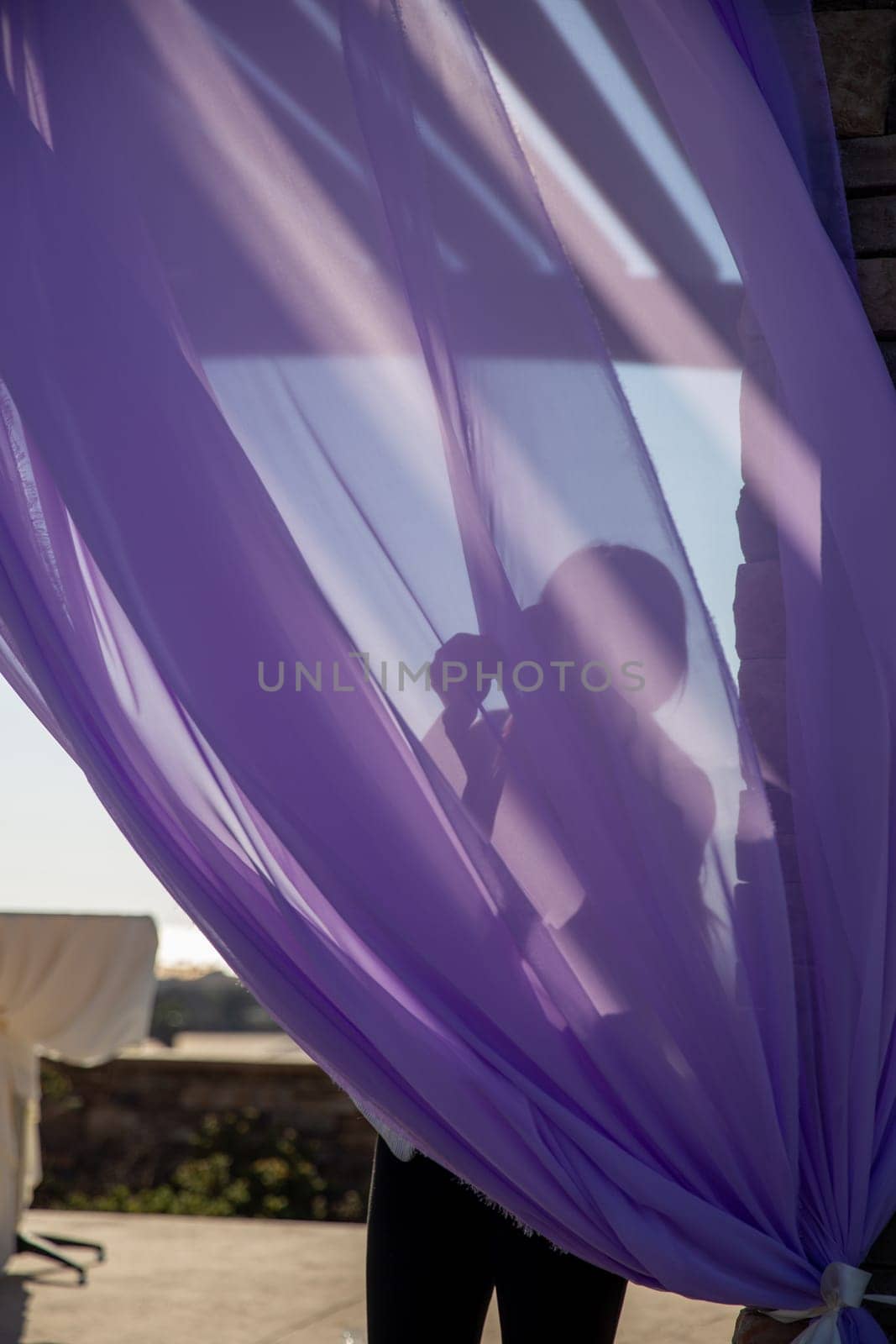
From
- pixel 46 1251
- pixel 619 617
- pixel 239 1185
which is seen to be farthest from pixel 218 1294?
pixel 619 617

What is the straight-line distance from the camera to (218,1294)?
3062 millimetres

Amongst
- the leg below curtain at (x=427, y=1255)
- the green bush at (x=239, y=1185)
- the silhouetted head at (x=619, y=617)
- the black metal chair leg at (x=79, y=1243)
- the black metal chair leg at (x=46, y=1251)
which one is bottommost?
the green bush at (x=239, y=1185)

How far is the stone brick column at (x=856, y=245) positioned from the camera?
4.11 feet

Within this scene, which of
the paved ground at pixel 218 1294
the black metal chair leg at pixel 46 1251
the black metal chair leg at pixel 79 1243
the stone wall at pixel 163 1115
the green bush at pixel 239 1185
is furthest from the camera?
the stone wall at pixel 163 1115

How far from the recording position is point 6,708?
61.1 inches

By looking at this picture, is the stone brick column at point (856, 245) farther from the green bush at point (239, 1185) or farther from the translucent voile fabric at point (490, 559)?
the green bush at point (239, 1185)

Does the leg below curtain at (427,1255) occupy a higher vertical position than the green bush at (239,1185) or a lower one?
higher

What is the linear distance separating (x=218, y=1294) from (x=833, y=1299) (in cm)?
230

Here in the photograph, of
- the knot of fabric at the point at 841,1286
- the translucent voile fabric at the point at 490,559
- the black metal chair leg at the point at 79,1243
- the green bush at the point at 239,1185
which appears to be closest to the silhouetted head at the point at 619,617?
the translucent voile fabric at the point at 490,559

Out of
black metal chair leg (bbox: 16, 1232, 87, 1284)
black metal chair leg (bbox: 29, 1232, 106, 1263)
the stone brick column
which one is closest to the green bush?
black metal chair leg (bbox: 29, 1232, 106, 1263)

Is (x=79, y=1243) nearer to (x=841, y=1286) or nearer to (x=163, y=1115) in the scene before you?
(x=163, y=1115)

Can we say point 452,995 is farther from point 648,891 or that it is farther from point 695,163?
point 695,163

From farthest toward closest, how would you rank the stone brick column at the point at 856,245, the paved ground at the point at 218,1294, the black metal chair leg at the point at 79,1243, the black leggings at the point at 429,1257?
1. the black metal chair leg at the point at 79,1243
2. the paved ground at the point at 218,1294
3. the black leggings at the point at 429,1257
4. the stone brick column at the point at 856,245

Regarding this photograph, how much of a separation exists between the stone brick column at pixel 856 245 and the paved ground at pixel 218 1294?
5.59 ft
